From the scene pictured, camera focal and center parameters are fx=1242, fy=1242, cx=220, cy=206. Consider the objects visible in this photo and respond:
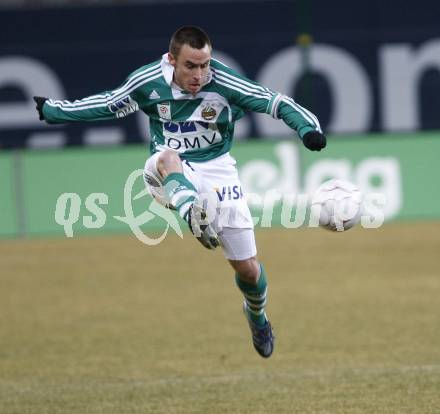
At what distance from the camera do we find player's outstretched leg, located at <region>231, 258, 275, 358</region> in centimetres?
838

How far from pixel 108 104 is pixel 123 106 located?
11 cm

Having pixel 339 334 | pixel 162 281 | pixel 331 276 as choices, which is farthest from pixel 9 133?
pixel 339 334

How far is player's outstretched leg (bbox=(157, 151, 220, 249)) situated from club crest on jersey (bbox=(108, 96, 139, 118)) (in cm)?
41

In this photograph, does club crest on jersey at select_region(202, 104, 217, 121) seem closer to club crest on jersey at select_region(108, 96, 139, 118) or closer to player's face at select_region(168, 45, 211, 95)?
player's face at select_region(168, 45, 211, 95)

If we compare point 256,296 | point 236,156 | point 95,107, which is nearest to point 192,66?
point 95,107

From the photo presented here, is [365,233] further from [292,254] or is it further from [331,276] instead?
[331,276]

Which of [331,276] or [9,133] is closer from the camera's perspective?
[331,276]

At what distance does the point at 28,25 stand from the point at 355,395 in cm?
1126

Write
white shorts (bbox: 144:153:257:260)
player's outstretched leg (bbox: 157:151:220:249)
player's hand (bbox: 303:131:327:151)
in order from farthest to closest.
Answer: white shorts (bbox: 144:153:257:260) → player's outstretched leg (bbox: 157:151:220:249) → player's hand (bbox: 303:131:327:151)

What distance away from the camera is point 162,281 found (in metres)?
15.3

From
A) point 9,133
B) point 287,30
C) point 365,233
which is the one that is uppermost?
point 287,30

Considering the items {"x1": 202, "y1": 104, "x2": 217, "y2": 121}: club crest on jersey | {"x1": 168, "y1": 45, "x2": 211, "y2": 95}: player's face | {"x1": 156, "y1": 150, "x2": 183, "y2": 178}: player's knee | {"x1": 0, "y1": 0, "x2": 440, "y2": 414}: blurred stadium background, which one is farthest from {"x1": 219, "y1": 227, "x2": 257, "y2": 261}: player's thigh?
{"x1": 0, "y1": 0, "x2": 440, "y2": 414}: blurred stadium background

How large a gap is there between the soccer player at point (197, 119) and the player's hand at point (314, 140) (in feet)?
0.42

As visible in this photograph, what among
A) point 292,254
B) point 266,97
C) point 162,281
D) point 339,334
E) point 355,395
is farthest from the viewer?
point 292,254
